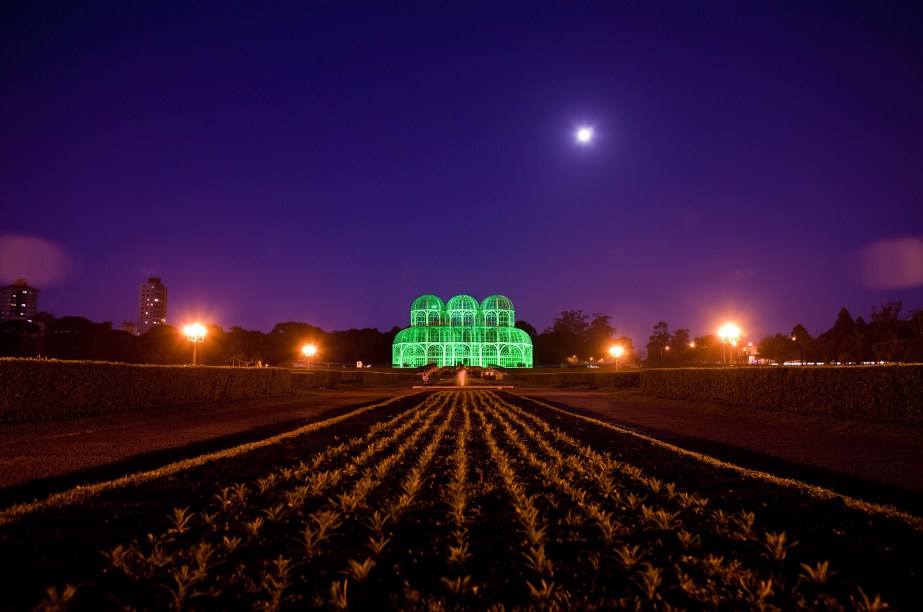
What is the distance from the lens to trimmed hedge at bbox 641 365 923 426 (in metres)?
12.8

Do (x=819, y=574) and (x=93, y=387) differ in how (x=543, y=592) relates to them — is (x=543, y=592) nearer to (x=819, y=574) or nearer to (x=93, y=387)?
(x=819, y=574)

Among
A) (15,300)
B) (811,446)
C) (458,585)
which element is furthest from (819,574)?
(15,300)

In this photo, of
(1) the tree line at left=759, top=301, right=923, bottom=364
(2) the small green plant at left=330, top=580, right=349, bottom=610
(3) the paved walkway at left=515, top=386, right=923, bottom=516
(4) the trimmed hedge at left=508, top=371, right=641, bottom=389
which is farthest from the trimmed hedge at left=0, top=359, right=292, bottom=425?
(1) the tree line at left=759, top=301, right=923, bottom=364

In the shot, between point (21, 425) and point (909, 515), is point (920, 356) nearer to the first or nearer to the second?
point (909, 515)

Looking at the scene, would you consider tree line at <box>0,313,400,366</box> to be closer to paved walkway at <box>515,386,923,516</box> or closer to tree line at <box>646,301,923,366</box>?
paved walkway at <box>515,386,923,516</box>

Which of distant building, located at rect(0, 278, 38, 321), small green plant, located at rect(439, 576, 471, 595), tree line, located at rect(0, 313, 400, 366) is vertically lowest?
small green plant, located at rect(439, 576, 471, 595)

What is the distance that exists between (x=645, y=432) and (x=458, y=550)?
1103 cm

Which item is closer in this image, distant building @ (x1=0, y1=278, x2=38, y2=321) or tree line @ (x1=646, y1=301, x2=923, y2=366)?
tree line @ (x1=646, y1=301, x2=923, y2=366)

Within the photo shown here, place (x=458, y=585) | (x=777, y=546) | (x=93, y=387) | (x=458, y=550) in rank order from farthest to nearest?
(x=93, y=387)
(x=777, y=546)
(x=458, y=550)
(x=458, y=585)

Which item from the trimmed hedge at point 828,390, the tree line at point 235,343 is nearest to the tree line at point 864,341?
the tree line at point 235,343

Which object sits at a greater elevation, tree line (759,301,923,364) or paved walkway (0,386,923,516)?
tree line (759,301,923,364)

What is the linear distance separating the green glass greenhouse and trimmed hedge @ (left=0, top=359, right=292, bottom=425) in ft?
142

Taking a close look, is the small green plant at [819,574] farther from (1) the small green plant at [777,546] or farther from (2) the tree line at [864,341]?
(2) the tree line at [864,341]

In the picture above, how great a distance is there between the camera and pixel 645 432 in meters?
14.0
